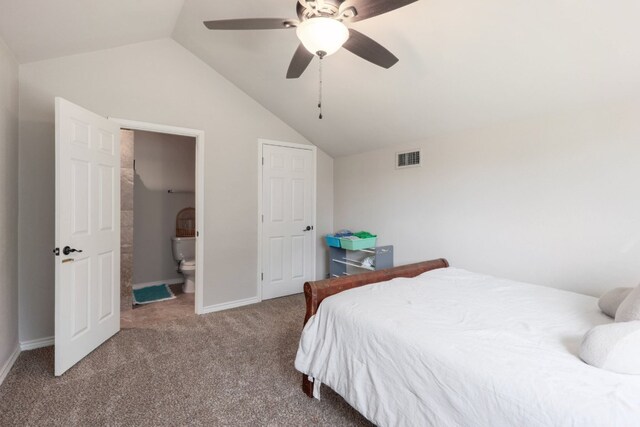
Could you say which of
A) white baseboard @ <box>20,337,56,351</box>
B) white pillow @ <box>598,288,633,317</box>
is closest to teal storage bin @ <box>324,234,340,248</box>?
white pillow @ <box>598,288,633,317</box>

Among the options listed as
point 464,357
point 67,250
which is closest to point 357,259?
point 464,357

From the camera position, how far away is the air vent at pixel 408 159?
130 inches

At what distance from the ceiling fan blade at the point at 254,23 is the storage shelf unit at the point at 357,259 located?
2.44 m

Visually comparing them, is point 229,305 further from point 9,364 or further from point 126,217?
point 9,364

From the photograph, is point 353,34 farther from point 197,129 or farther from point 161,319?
point 161,319

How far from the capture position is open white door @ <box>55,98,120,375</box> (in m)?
2.16

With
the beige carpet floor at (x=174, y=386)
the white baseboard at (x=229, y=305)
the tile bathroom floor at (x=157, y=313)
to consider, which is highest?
the white baseboard at (x=229, y=305)

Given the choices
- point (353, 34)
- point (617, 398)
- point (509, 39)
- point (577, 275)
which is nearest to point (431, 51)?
point (509, 39)

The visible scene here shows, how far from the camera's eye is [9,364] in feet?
7.25

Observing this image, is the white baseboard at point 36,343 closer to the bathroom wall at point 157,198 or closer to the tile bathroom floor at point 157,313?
the tile bathroom floor at point 157,313

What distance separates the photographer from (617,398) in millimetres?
896

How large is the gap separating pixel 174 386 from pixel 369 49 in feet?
7.94

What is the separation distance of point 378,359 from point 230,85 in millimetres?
3247

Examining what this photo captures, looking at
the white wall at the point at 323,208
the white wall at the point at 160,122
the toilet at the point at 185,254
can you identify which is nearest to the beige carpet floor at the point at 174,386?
the white wall at the point at 160,122
